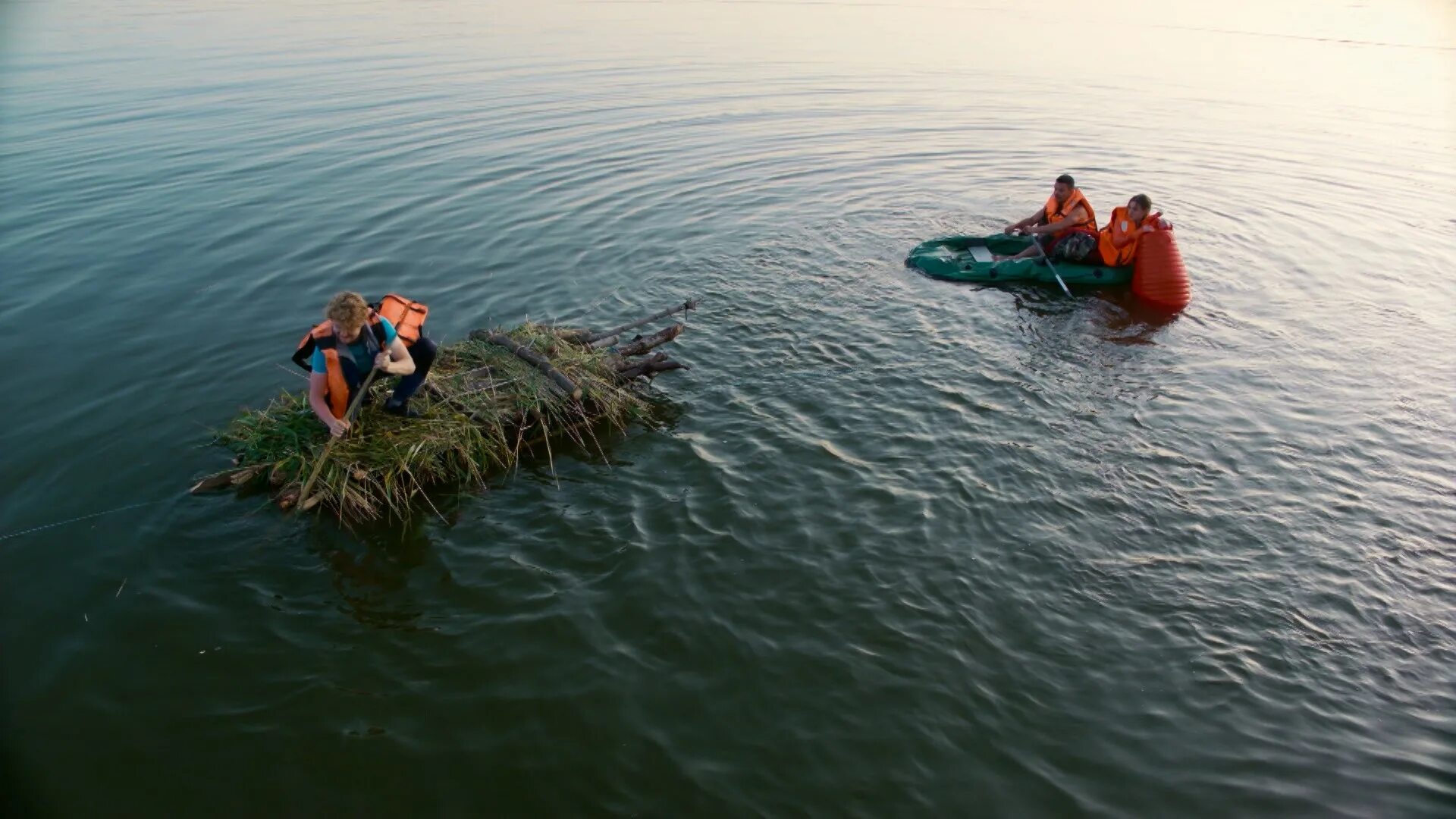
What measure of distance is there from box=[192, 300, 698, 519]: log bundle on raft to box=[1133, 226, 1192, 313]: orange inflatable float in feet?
26.5

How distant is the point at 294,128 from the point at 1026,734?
2325 centimetres

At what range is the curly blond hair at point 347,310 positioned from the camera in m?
8.61

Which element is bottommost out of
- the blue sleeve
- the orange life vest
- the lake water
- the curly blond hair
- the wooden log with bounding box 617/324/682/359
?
the lake water

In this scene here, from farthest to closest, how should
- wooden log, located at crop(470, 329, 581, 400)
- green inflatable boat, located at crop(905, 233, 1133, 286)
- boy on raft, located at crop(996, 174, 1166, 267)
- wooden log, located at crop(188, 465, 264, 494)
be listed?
1. green inflatable boat, located at crop(905, 233, 1133, 286)
2. boy on raft, located at crop(996, 174, 1166, 267)
3. wooden log, located at crop(470, 329, 581, 400)
4. wooden log, located at crop(188, 465, 264, 494)

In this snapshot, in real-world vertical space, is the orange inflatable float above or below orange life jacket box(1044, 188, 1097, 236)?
below

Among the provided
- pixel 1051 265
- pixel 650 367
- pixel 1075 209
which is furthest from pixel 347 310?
pixel 1075 209

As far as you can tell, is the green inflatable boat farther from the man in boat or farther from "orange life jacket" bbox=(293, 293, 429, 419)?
"orange life jacket" bbox=(293, 293, 429, 419)

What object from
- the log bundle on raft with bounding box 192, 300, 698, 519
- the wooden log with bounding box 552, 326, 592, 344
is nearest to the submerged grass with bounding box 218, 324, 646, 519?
the log bundle on raft with bounding box 192, 300, 698, 519

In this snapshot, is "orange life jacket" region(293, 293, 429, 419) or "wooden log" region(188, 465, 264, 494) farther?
"wooden log" region(188, 465, 264, 494)

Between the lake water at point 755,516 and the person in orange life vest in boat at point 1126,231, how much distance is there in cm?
72

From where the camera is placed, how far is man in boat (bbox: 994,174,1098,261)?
15.7m

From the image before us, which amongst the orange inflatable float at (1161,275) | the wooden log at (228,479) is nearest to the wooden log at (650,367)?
the wooden log at (228,479)

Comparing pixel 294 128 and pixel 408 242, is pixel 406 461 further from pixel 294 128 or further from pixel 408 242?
pixel 294 128

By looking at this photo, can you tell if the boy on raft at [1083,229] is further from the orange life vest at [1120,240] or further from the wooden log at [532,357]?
the wooden log at [532,357]
